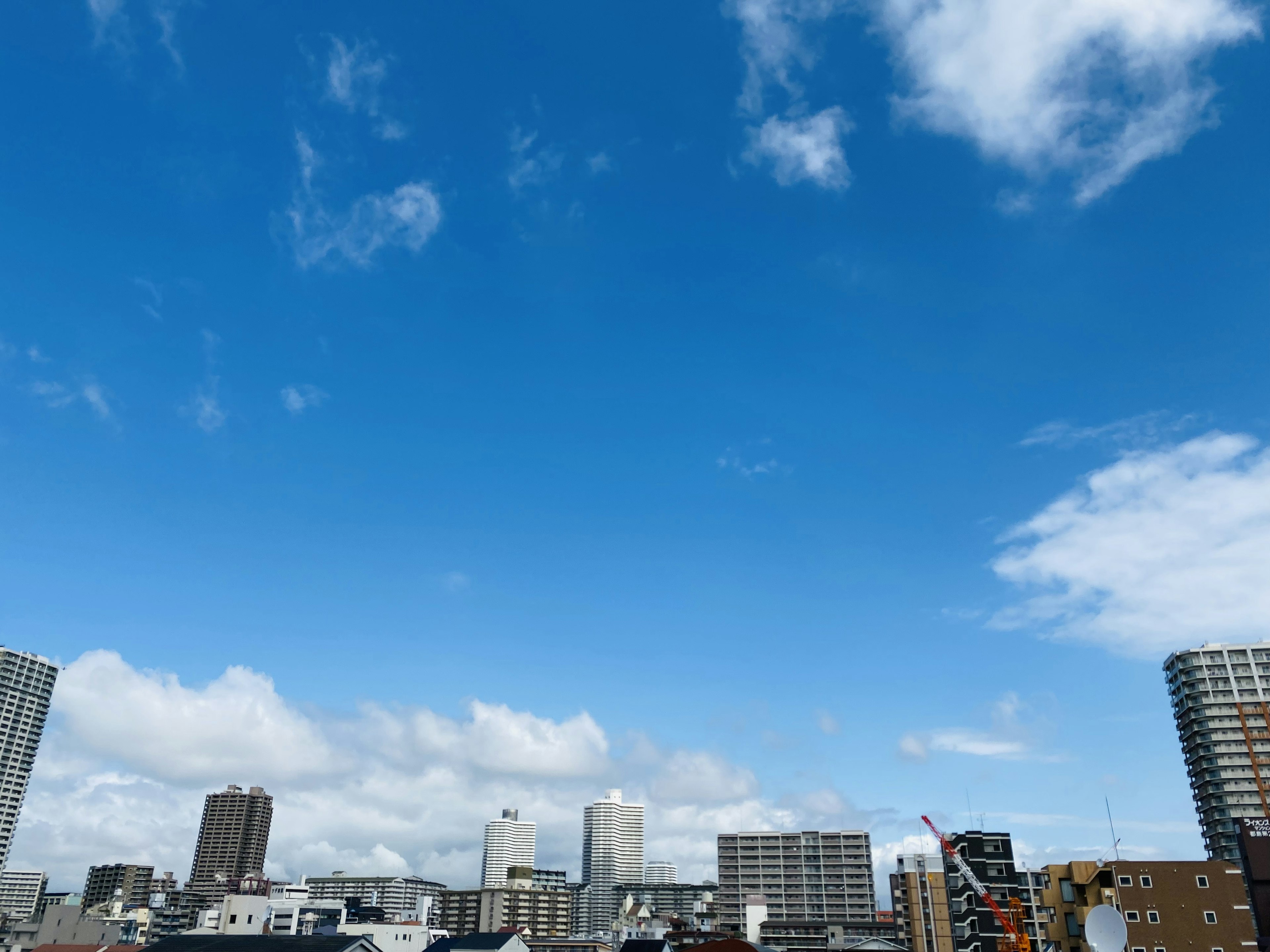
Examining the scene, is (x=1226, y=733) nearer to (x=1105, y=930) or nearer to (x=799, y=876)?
(x=799, y=876)

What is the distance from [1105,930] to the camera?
5384 cm

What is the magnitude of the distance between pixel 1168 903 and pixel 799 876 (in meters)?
116

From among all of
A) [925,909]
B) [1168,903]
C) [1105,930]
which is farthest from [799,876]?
[1105,930]

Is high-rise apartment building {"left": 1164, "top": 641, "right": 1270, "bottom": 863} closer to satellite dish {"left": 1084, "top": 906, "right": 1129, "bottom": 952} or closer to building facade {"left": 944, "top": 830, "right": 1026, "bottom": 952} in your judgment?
building facade {"left": 944, "top": 830, "right": 1026, "bottom": 952}

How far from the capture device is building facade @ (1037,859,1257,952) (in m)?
66.4

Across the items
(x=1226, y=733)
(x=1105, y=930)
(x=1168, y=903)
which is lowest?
(x=1105, y=930)

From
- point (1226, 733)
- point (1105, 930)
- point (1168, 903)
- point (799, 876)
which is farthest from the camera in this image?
point (799, 876)

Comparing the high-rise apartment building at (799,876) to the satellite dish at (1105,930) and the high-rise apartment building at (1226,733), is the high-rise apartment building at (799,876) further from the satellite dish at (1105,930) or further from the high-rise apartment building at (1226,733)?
the satellite dish at (1105,930)

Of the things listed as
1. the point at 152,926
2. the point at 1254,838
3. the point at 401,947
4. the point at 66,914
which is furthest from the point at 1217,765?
the point at 152,926

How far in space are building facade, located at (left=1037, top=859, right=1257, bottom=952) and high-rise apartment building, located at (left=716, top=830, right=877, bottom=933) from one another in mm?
104705

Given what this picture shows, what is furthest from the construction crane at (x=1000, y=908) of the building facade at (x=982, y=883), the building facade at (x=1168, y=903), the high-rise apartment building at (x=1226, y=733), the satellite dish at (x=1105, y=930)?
the high-rise apartment building at (x=1226, y=733)

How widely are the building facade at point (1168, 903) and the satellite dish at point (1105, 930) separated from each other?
1268 cm

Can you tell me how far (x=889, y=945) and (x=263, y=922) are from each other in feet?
210

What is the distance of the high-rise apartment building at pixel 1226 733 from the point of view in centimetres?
14375
